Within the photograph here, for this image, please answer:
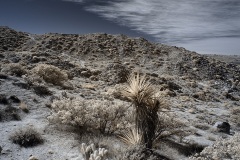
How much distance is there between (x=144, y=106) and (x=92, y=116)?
2.35 metres

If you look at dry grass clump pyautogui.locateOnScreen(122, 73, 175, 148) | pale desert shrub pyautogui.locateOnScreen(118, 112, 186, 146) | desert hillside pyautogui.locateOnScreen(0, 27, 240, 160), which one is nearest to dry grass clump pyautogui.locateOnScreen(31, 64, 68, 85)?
desert hillside pyautogui.locateOnScreen(0, 27, 240, 160)

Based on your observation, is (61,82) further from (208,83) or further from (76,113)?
(208,83)

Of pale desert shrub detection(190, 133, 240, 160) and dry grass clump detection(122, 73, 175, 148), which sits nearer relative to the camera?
dry grass clump detection(122, 73, 175, 148)

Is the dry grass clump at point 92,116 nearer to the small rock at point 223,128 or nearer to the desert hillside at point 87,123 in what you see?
the desert hillside at point 87,123

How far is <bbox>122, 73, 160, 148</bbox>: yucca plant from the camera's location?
7945 millimetres

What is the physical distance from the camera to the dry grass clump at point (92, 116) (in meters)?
9.39

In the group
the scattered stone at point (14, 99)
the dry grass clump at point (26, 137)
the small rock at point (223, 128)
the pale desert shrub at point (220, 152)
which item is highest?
the scattered stone at point (14, 99)

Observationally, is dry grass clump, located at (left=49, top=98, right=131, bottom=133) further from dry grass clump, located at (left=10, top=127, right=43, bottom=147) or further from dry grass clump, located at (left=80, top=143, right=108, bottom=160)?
dry grass clump, located at (left=80, top=143, right=108, bottom=160)

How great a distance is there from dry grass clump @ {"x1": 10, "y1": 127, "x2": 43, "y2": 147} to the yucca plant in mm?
2834

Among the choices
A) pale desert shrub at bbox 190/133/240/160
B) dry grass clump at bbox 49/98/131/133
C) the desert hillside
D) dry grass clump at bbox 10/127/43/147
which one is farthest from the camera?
dry grass clump at bbox 49/98/131/133

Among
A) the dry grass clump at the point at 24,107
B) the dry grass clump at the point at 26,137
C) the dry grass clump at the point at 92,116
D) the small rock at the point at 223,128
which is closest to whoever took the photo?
the dry grass clump at the point at 26,137

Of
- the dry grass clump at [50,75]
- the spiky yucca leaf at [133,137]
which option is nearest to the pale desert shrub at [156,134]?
the spiky yucca leaf at [133,137]

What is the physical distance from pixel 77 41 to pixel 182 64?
Answer: 20930 millimetres

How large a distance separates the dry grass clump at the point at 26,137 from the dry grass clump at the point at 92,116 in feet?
3.42
